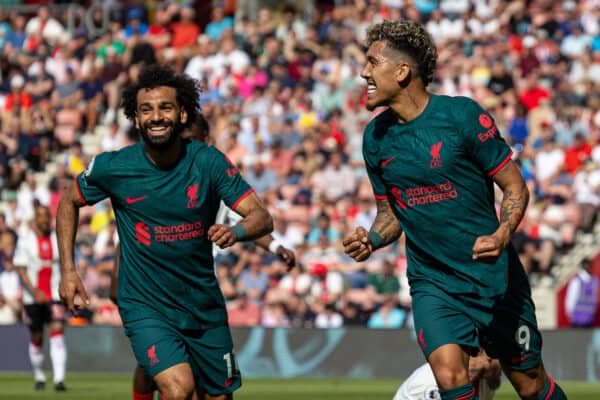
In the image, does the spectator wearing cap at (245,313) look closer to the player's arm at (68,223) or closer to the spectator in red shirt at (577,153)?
the spectator in red shirt at (577,153)

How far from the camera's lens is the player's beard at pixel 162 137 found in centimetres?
862

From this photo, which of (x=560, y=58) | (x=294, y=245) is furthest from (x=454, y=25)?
(x=294, y=245)

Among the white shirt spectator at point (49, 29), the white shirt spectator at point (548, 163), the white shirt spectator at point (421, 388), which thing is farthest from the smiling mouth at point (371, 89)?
the white shirt spectator at point (49, 29)

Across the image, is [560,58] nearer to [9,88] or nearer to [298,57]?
[298,57]

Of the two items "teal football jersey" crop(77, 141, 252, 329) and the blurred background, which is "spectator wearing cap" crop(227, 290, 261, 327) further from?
"teal football jersey" crop(77, 141, 252, 329)

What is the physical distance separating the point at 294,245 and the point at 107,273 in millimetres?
2868

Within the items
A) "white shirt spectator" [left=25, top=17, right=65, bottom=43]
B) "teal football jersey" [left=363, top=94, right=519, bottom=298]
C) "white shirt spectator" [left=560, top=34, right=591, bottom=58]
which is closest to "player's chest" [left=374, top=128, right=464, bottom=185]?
"teal football jersey" [left=363, top=94, right=519, bottom=298]

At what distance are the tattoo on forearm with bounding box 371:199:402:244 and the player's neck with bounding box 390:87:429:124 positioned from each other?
57 centimetres

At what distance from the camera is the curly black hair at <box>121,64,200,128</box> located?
29.1ft

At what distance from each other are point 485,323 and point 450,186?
0.83 m

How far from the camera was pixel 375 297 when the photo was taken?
19594 millimetres

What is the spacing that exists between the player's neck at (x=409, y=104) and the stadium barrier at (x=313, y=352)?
10.3 metres

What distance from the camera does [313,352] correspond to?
19.3 metres

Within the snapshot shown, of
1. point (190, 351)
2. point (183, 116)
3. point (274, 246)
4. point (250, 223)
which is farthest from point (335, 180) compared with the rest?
point (250, 223)
